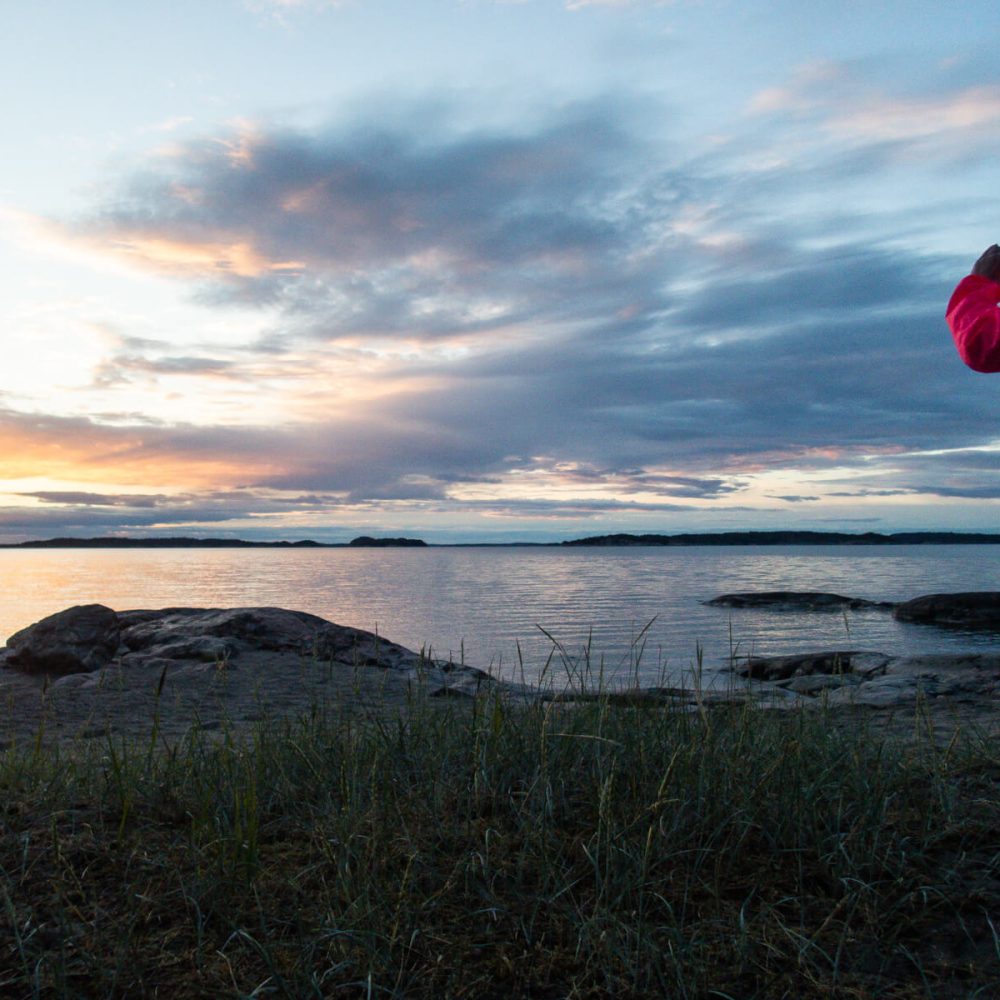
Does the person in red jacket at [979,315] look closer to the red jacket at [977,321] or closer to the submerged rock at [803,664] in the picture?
the red jacket at [977,321]

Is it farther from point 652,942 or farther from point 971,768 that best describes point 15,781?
point 971,768

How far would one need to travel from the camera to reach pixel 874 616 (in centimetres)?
2966

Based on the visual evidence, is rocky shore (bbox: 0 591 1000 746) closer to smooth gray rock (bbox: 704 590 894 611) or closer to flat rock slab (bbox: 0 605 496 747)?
flat rock slab (bbox: 0 605 496 747)

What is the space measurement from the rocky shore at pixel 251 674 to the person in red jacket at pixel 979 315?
3.50m

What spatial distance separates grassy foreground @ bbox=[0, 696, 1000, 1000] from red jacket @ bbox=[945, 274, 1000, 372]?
6.75 feet

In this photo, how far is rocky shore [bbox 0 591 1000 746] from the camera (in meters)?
8.48

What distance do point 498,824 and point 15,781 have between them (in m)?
2.71

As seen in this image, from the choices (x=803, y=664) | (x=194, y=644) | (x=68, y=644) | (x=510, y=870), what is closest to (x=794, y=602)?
(x=803, y=664)

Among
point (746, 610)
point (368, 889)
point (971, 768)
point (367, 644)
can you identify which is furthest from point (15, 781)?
point (746, 610)

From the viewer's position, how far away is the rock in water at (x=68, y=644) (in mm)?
12102

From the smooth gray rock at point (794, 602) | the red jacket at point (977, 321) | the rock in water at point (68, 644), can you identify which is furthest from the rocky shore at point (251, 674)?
the smooth gray rock at point (794, 602)

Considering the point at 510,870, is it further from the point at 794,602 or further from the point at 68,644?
the point at 794,602

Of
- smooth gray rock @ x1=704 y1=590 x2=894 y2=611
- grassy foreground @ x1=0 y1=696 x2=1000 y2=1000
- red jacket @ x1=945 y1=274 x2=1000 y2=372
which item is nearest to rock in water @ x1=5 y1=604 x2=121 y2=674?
grassy foreground @ x1=0 y1=696 x2=1000 y2=1000

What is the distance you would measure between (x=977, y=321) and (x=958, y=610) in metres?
27.6
